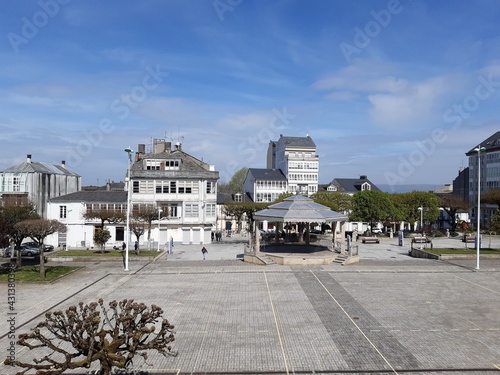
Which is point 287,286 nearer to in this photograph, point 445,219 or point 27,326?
point 27,326

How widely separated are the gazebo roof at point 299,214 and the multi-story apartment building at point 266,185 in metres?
44.1

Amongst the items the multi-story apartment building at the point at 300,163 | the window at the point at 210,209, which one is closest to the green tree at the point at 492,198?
the multi-story apartment building at the point at 300,163

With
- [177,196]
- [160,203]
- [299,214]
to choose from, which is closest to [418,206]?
[299,214]

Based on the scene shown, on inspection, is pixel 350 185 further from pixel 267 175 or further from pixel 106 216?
pixel 106 216

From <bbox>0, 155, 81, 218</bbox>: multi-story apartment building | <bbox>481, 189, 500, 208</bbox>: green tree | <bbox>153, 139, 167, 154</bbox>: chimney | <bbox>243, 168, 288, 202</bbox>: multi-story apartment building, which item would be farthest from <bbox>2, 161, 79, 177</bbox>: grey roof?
<bbox>481, 189, 500, 208</bbox>: green tree

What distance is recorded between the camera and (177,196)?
53.4 metres

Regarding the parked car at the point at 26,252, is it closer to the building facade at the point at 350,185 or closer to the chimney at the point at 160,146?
the chimney at the point at 160,146

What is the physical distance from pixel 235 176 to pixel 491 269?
95.6m

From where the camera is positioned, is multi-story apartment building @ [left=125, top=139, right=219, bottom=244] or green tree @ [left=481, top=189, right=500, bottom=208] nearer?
multi-story apartment building @ [left=125, top=139, right=219, bottom=244]

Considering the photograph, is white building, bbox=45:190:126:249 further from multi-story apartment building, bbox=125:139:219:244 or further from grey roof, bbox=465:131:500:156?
grey roof, bbox=465:131:500:156

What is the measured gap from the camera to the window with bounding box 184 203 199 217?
53062mm

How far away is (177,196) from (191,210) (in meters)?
2.29

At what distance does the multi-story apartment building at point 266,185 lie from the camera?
281 ft

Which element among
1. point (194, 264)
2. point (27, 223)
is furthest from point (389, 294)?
point (27, 223)
